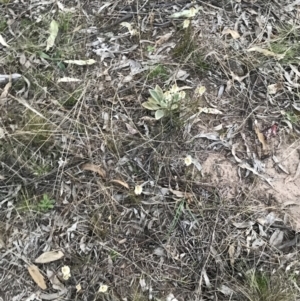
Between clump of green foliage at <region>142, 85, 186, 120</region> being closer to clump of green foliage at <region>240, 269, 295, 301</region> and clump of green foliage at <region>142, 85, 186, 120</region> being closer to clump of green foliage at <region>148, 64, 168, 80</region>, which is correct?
clump of green foliage at <region>148, 64, 168, 80</region>

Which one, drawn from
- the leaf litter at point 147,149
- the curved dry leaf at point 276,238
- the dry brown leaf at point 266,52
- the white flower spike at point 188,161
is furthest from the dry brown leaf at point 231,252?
the dry brown leaf at point 266,52

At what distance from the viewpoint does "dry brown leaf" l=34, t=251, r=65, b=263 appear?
2.57 meters

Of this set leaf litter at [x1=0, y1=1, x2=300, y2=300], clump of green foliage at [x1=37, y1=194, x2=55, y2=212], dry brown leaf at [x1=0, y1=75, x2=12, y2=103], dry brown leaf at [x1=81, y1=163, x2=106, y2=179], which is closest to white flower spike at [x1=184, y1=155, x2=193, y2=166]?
leaf litter at [x1=0, y1=1, x2=300, y2=300]

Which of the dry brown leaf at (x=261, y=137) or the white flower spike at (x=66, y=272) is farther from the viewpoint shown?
the dry brown leaf at (x=261, y=137)

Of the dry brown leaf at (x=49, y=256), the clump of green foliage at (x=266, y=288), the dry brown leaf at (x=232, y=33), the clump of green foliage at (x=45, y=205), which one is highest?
the dry brown leaf at (x=232, y=33)

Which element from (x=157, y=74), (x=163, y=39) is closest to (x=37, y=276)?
(x=157, y=74)

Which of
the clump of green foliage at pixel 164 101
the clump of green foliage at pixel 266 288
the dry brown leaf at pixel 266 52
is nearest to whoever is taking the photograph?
the clump of green foliage at pixel 266 288

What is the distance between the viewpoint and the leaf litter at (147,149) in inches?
101

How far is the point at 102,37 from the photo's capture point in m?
3.20

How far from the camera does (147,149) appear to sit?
2809 millimetres

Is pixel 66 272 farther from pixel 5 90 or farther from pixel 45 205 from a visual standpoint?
pixel 5 90

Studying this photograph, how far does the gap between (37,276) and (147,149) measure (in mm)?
768

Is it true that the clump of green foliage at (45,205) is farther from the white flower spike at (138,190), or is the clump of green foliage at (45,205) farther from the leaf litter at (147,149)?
the white flower spike at (138,190)

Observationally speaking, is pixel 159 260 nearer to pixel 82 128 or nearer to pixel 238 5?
pixel 82 128
